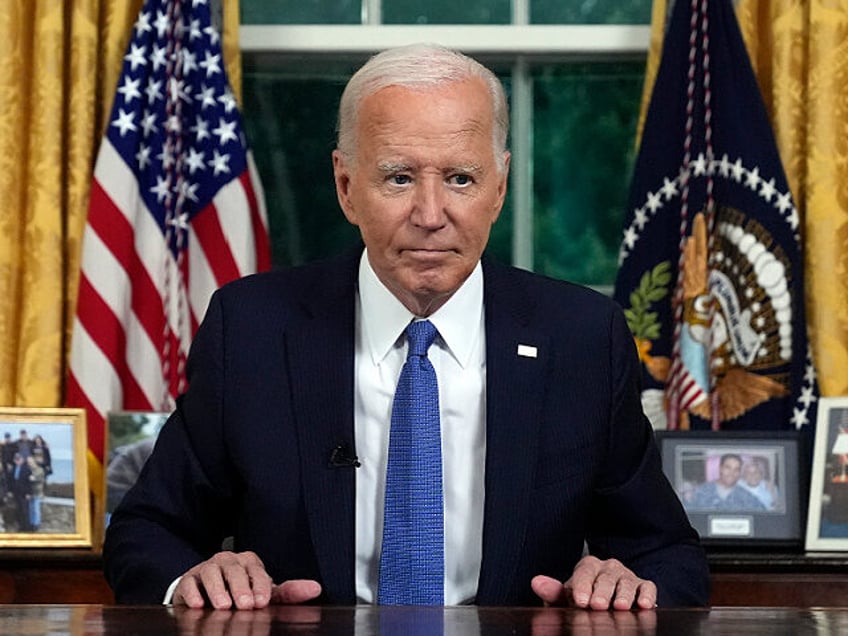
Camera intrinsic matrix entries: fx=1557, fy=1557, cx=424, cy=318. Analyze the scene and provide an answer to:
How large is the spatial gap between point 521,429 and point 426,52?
2.04 feet

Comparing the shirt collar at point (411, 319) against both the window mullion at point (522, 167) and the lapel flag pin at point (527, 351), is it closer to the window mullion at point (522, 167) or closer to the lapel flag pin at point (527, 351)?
the lapel flag pin at point (527, 351)

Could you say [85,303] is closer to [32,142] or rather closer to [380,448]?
[32,142]

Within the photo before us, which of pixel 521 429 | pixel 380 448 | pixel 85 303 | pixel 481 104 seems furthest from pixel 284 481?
pixel 85 303

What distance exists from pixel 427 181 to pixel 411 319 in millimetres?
262

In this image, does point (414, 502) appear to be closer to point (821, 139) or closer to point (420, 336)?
point (420, 336)

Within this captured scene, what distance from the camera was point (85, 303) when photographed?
397 centimetres

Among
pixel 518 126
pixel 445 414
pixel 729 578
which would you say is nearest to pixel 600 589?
pixel 445 414

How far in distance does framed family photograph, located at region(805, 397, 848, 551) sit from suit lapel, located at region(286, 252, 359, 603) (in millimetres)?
1607

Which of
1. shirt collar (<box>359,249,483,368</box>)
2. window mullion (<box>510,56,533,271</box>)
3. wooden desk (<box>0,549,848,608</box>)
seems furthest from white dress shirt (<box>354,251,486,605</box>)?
window mullion (<box>510,56,533,271</box>)

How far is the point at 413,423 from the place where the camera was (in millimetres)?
2461

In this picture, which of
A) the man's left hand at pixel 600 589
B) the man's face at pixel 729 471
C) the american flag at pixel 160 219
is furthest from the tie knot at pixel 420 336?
the american flag at pixel 160 219

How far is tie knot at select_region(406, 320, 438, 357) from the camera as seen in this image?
2.54 metres

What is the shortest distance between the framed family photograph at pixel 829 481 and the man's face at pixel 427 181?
5.30 feet

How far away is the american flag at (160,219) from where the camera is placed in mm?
3988
